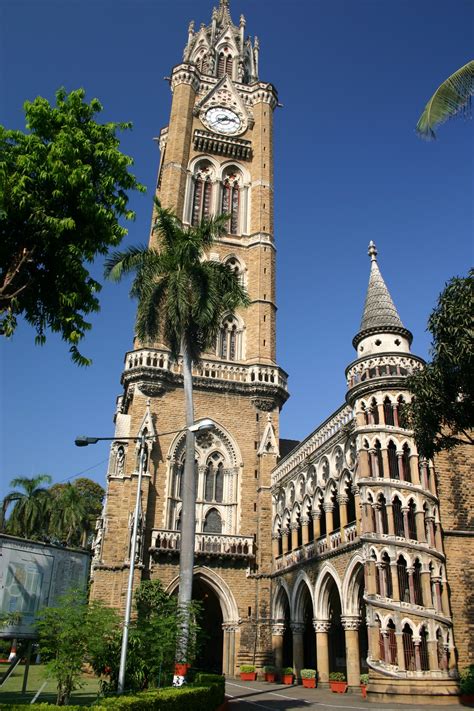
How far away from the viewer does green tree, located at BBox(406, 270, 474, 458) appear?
1598 cm

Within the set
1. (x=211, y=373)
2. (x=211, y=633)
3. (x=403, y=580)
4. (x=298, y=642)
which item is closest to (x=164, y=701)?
(x=403, y=580)

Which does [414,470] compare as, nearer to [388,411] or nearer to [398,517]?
[398,517]

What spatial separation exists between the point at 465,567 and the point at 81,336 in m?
15.9

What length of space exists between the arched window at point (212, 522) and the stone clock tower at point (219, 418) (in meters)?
0.06

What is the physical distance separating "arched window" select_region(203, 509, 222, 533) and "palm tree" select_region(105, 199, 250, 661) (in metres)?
13.7

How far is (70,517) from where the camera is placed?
56.4 metres

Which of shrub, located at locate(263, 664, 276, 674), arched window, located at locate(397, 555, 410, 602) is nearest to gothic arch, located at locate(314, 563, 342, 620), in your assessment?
arched window, located at locate(397, 555, 410, 602)

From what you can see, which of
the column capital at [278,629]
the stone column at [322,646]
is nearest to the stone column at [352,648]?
the stone column at [322,646]

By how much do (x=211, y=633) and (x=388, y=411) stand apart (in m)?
20.6

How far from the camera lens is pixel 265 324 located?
39.5m

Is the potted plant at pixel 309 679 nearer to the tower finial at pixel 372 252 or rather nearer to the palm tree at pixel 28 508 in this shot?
the tower finial at pixel 372 252

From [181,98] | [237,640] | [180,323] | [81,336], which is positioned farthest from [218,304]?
[181,98]

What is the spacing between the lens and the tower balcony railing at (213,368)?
116 feet

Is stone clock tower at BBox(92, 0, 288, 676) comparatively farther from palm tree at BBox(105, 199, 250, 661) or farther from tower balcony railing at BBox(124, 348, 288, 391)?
palm tree at BBox(105, 199, 250, 661)
